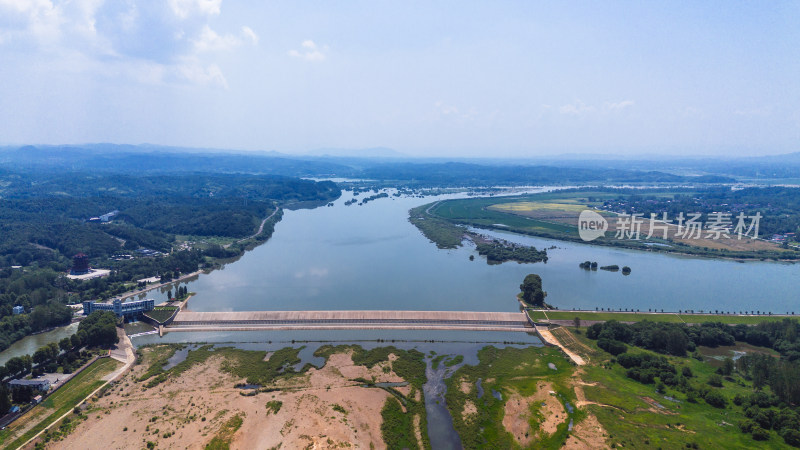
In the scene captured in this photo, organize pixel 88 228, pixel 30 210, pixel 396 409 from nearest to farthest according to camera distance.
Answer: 1. pixel 396 409
2. pixel 88 228
3. pixel 30 210

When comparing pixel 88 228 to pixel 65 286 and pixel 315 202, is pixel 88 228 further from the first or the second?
pixel 315 202

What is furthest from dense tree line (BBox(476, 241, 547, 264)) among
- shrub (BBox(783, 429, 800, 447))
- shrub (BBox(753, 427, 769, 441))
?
shrub (BBox(783, 429, 800, 447))

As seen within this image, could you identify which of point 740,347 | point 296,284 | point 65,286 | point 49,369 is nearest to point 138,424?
point 49,369

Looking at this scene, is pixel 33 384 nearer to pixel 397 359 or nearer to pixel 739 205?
pixel 397 359

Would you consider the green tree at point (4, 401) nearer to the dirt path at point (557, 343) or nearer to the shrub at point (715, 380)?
the dirt path at point (557, 343)

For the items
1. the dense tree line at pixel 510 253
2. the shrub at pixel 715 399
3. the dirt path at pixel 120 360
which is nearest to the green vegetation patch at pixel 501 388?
the shrub at pixel 715 399
